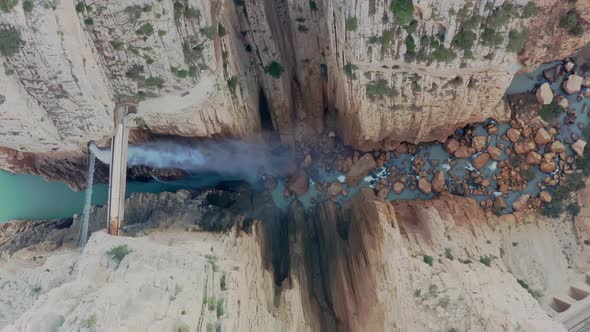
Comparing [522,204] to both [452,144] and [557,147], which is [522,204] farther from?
[452,144]

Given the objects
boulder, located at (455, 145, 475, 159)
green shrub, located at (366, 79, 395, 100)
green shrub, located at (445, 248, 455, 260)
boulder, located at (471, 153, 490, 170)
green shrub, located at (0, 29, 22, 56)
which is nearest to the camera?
green shrub, located at (0, 29, 22, 56)

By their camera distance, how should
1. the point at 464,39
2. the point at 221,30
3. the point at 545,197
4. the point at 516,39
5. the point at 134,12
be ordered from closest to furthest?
the point at 134,12 → the point at 464,39 → the point at 516,39 → the point at 221,30 → the point at 545,197

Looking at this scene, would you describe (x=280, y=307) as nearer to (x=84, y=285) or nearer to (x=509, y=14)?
(x=84, y=285)

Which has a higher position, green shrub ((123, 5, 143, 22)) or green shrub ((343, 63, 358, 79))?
green shrub ((123, 5, 143, 22))

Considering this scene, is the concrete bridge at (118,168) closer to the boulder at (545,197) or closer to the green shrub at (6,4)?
the green shrub at (6,4)

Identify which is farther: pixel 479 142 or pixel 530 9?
pixel 479 142

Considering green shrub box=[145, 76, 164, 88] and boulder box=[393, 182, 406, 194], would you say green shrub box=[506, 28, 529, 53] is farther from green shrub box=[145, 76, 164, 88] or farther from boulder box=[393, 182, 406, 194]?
green shrub box=[145, 76, 164, 88]

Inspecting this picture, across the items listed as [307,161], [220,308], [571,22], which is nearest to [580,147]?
[571,22]

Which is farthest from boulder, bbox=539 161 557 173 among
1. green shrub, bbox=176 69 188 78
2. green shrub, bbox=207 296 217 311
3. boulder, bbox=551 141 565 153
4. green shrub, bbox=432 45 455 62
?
green shrub, bbox=176 69 188 78
